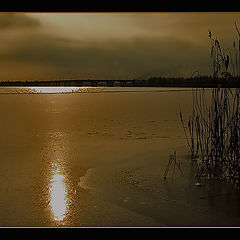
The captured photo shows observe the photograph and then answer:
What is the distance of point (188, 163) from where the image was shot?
273cm

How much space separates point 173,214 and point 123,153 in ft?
4.72

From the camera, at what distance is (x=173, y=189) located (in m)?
2.14

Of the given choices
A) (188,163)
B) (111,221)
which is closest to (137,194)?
(111,221)

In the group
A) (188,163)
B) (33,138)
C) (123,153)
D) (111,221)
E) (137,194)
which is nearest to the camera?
(111,221)

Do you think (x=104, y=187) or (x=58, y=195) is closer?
(x=58, y=195)

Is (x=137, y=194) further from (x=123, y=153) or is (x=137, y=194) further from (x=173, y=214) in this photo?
(x=123, y=153)

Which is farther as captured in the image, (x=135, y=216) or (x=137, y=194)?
(x=137, y=194)
